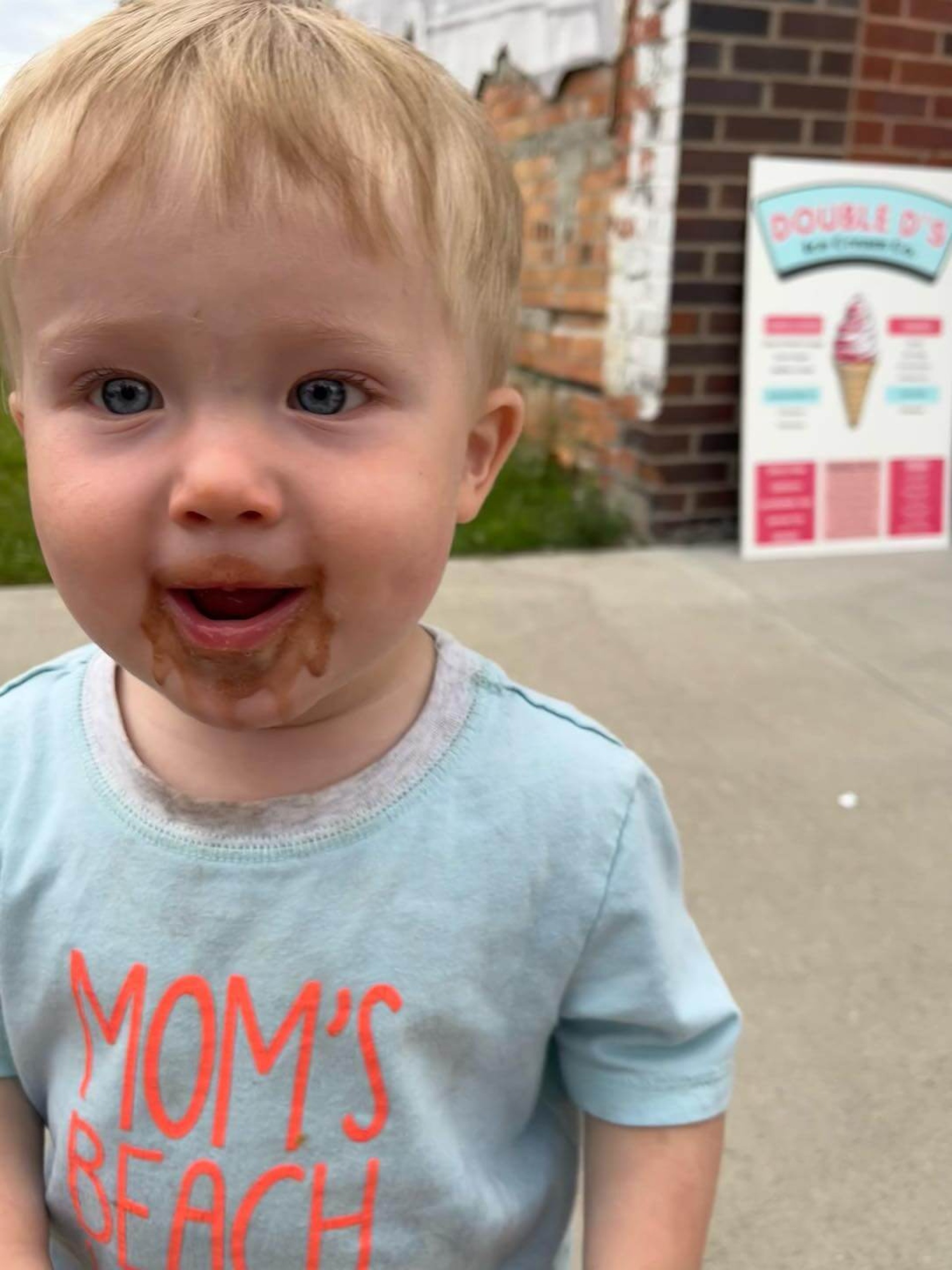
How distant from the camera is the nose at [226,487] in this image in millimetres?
696

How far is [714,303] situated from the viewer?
4105 mm

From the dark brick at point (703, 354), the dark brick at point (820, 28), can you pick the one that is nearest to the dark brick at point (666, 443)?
the dark brick at point (703, 354)

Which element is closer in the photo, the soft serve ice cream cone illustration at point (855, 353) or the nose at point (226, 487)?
the nose at point (226, 487)

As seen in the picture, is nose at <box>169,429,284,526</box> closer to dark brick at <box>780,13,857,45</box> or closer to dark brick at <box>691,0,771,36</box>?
dark brick at <box>691,0,771,36</box>

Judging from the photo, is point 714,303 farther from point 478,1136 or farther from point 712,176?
point 478,1136

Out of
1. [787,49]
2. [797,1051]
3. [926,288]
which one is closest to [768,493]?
[926,288]

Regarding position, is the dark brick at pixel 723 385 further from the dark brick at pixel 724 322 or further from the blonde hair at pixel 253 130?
the blonde hair at pixel 253 130

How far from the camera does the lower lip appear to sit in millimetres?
750

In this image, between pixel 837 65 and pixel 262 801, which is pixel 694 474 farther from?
pixel 262 801

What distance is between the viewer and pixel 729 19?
3807mm

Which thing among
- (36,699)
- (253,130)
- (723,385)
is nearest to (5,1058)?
(36,699)

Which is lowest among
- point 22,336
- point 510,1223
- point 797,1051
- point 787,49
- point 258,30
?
point 797,1051

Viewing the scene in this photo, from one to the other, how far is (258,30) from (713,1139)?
817 millimetres

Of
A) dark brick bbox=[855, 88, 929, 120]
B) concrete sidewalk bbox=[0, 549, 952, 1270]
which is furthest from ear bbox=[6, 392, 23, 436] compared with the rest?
dark brick bbox=[855, 88, 929, 120]
